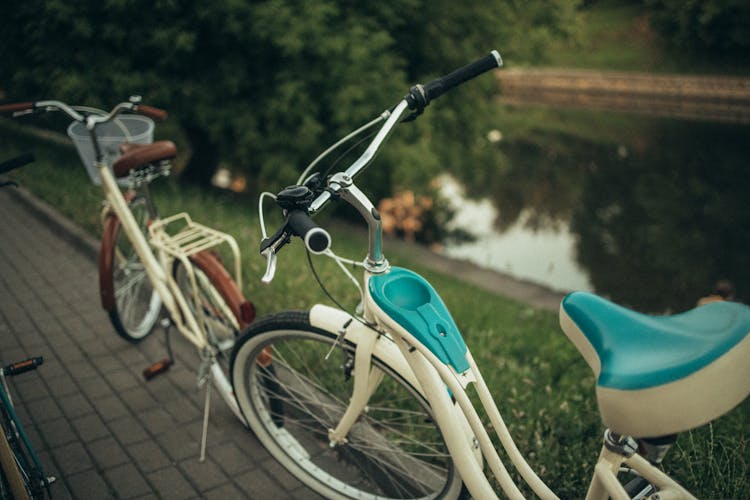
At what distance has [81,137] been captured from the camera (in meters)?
3.10

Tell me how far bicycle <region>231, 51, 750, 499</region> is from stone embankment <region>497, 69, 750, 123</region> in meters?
22.4

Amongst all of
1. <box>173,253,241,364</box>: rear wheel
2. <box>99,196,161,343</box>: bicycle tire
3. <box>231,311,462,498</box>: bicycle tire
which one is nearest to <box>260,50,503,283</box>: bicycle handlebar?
<box>231,311,462,498</box>: bicycle tire

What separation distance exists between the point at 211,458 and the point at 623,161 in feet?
53.8

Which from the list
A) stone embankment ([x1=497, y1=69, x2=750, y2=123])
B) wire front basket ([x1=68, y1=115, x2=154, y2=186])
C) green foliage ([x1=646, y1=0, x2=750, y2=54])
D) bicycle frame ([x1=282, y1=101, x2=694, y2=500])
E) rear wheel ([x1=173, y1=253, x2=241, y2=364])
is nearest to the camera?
bicycle frame ([x1=282, y1=101, x2=694, y2=500])

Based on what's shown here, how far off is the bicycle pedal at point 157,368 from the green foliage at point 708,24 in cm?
2539

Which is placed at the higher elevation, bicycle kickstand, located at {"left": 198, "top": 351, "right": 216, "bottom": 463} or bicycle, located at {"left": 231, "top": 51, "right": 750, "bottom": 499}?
bicycle, located at {"left": 231, "top": 51, "right": 750, "bottom": 499}

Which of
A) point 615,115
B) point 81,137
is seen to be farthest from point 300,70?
point 615,115

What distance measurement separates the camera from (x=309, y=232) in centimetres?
157

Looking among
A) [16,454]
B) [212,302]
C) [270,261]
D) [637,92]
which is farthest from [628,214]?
[637,92]

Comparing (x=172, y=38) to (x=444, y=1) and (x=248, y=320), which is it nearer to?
(x=444, y=1)

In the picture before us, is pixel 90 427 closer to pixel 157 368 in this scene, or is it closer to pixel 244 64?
pixel 157 368

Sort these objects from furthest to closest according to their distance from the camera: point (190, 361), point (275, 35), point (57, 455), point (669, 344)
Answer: point (275, 35) → point (190, 361) → point (57, 455) → point (669, 344)

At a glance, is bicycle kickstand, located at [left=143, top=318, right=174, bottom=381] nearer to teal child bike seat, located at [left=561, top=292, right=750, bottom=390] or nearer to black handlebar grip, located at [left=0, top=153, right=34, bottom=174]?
black handlebar grip, located at [left=0, top=153, right=34, bottom=174]

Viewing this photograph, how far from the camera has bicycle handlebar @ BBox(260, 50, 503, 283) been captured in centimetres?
159
